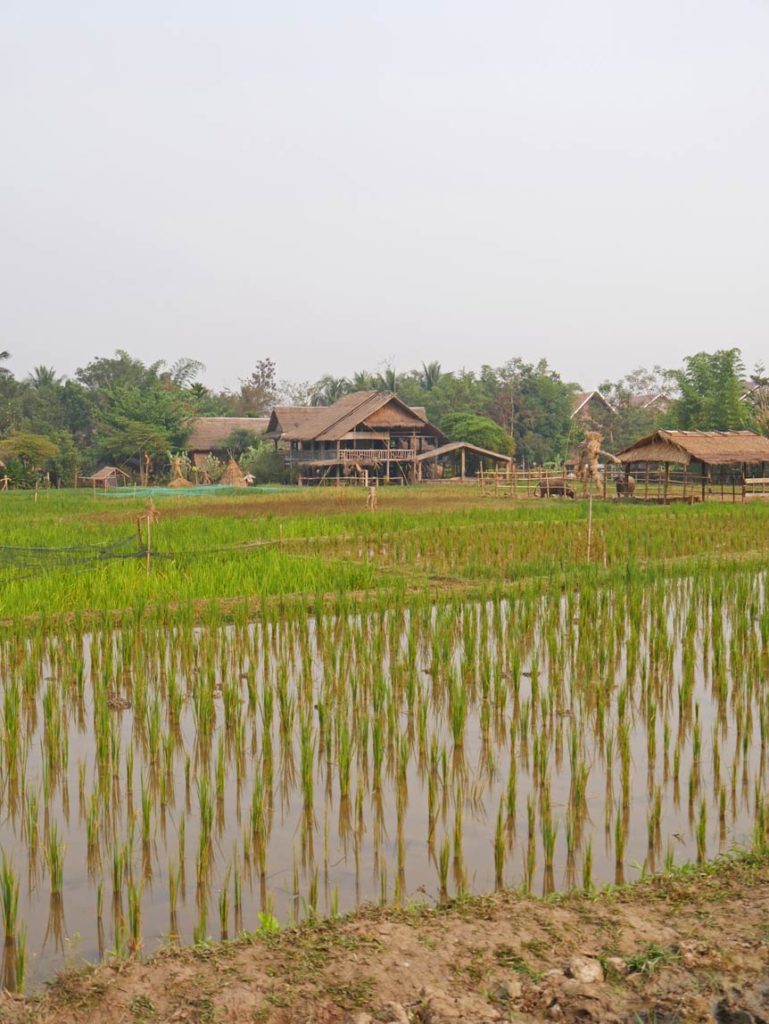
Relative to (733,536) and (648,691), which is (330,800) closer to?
(648,691)

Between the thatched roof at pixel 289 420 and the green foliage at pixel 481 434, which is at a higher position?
the thatched roof at pixel 289 420

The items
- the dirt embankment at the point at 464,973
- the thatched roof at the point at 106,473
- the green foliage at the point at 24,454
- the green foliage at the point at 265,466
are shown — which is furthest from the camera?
the green foliage at the point at 265,466

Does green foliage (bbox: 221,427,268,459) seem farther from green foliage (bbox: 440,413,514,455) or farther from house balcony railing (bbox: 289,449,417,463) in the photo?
green foliage (bbox: 440,413,514,455)

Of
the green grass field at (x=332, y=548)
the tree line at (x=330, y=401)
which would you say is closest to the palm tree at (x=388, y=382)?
the tree line at (x=330, y=401)

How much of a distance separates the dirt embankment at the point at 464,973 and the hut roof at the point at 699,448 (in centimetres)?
2314

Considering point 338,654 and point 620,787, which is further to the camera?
point 338,654

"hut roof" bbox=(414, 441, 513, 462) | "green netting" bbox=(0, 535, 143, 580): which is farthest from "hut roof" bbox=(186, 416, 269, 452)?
"green netting" bbox=(0, 535, 143, 580)

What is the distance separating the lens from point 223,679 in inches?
256

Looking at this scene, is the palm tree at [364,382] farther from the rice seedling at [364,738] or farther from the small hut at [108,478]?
the rice seedling at [364,738]

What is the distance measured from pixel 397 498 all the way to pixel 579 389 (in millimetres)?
25968

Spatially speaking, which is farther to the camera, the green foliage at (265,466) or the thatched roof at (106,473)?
the green foliage at (265,466)

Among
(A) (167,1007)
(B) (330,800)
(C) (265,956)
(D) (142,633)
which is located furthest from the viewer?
(D) (142,633)

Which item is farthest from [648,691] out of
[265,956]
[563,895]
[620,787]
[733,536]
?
[733,536]

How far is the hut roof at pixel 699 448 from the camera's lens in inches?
1009
